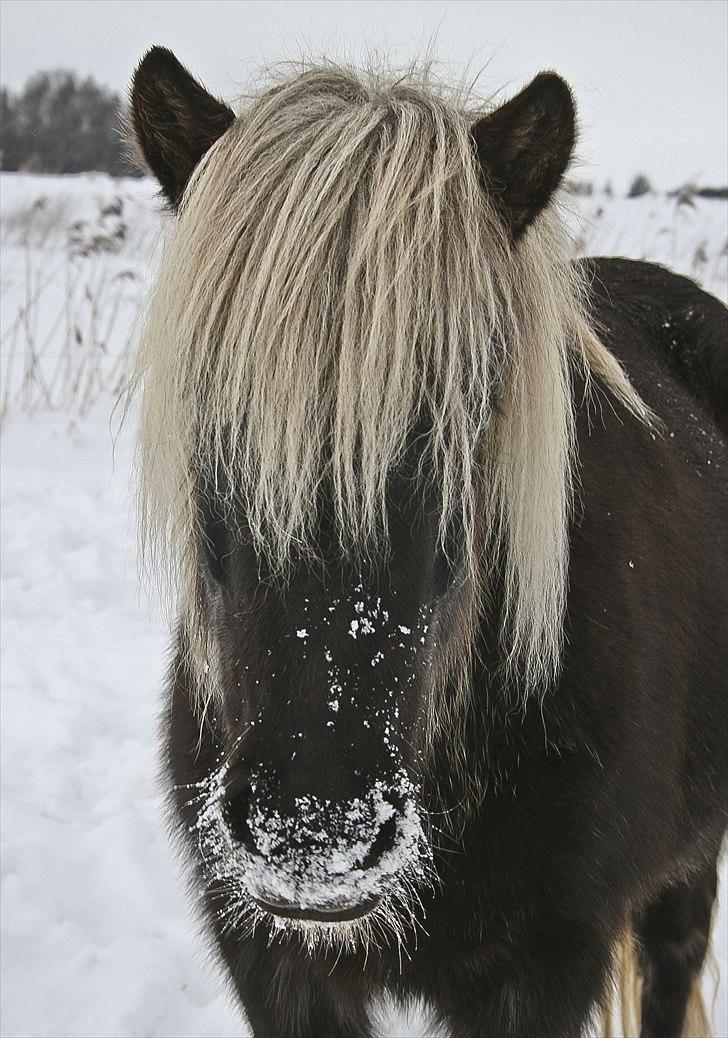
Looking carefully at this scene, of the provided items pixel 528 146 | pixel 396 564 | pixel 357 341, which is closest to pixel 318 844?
pixel 396 564

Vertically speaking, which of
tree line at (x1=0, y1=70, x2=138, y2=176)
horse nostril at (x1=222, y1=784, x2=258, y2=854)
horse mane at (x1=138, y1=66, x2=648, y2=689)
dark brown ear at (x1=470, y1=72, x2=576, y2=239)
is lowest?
tree line at (x1=0, y1=70, x2=138, y2=176)

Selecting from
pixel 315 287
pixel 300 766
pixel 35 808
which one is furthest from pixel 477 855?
pixel 35 808

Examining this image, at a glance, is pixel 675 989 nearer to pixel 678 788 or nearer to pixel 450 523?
pixel 678 788

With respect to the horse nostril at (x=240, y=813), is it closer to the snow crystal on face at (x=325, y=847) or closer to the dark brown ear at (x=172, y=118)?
the snow crystal on face at (x=325, y=847)

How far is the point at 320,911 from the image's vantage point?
1.15m

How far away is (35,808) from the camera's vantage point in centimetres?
285

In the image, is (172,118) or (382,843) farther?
(172,118)

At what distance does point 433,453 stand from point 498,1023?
38.6 inches

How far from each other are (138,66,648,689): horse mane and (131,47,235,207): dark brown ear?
0.06 meters

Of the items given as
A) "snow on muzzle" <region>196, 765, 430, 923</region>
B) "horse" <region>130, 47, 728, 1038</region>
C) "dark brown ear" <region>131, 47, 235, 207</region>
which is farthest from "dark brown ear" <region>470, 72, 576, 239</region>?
"snow on muzzle" <region>196, 765, 430, 923</region>

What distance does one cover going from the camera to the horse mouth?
116 centimetres

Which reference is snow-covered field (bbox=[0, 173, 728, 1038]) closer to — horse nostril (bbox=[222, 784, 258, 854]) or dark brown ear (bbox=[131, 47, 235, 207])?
dark brown ear (bbox=[131, 47, 235, 207])

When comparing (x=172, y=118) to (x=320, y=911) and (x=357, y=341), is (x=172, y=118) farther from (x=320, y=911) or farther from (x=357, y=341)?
(x=320, y=911)

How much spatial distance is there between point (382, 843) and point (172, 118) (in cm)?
113
